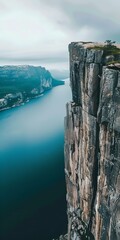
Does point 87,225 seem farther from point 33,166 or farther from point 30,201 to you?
point 33,166

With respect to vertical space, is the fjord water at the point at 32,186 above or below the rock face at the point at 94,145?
below

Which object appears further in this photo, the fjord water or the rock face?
the fjord water

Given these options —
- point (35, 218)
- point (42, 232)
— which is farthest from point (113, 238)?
point (35, 218)

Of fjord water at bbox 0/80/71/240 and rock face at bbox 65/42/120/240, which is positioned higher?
rock face at bbox 65/42/120/240

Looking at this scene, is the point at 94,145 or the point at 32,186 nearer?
the point at 94,145
